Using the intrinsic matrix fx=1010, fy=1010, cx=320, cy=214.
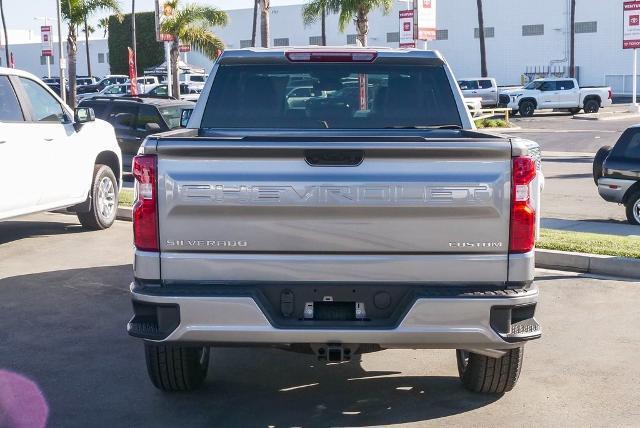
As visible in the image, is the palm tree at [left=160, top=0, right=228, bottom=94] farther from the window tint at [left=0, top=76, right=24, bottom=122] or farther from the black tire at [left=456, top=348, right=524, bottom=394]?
the black tire at [left=456, top=348, right=524, bottom=394]

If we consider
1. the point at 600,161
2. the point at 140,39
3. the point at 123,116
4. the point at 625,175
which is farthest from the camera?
the point at 140,39

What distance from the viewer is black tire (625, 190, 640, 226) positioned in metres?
13.4

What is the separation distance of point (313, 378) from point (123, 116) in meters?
14.1

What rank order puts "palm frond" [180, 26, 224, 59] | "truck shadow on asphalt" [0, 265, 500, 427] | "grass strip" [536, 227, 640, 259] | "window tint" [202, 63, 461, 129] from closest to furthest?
"truck shadow on asphalt" [0, 265, 500, 427], "window tint" [202, 63, 461, 129], "grass strip" [536, 227, 640, 259], "palm frond" [180, 26, 224, 59]

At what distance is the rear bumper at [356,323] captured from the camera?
16.5ft

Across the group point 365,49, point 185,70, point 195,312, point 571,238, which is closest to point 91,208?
point 571,238

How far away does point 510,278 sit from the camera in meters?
5.08

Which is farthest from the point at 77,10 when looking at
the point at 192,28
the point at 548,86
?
the point at 548,86

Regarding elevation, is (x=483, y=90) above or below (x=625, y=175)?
above

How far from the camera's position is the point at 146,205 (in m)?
A: 5.08

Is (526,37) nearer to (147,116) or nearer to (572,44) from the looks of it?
(572,44)

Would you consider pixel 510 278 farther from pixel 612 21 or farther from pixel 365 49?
pixel 612 21

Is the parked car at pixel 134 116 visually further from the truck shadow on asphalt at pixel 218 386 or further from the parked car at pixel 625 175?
the truck shadow on asphalt at pixel 218 386

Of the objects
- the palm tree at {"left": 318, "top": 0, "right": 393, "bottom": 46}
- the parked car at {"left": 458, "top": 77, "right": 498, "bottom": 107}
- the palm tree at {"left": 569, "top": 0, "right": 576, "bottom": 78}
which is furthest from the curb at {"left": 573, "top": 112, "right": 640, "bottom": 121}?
the palm tree at {"left": 569, "top": 0, "right": 576, "bottom": 78}
